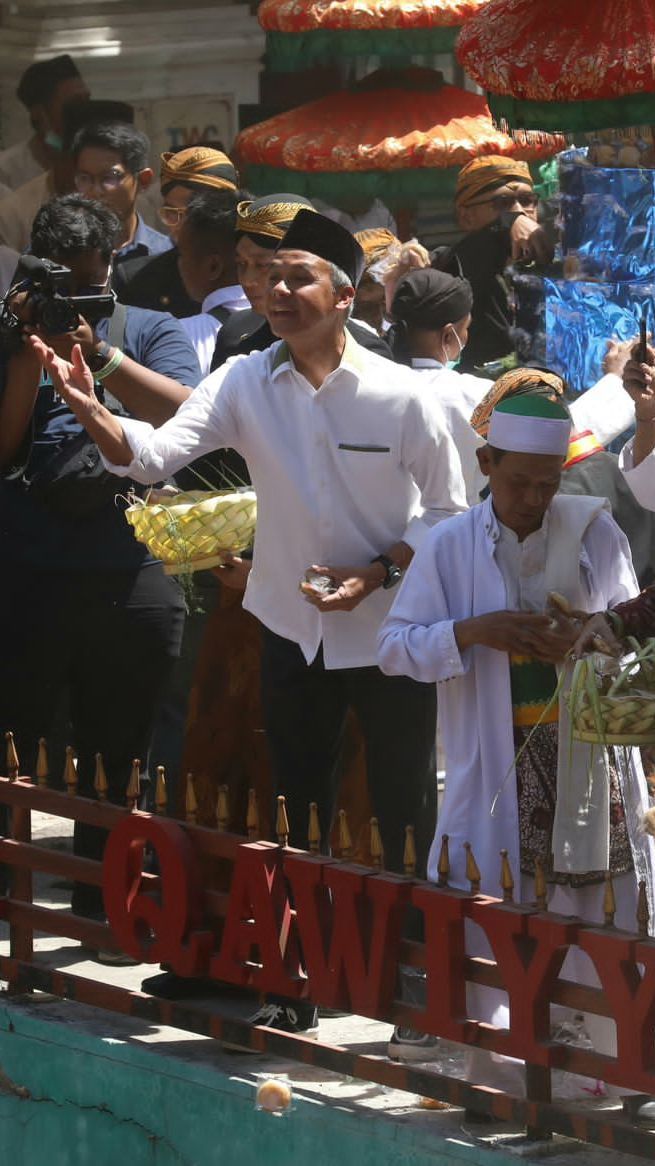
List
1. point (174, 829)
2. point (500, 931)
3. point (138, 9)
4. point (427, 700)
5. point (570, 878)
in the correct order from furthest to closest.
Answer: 1. point (138, 9)
2. point (427, 700)
3. point (174, 829)
4. point (570, 878)
5. point (500, 931)

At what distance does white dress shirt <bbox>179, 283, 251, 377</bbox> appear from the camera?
665cm

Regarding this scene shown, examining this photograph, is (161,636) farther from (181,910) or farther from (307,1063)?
(307,1063)

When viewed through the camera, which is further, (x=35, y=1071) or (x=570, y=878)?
(x=35, y=1071)

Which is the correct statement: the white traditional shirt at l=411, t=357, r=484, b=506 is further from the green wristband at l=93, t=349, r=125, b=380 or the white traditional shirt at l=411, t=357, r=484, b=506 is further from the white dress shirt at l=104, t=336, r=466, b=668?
the green wristband at l=93, t=349, r=125, b=380

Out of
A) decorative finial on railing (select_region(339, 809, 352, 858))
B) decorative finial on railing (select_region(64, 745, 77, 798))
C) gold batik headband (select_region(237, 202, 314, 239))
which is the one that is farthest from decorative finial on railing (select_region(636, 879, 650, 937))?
gold batik headband (select_region(237, 202, 314, 239))

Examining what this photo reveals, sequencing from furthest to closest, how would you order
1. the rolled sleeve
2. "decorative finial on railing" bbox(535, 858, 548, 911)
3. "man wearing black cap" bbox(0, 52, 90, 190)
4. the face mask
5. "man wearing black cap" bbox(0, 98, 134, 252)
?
"man wearing black cap" bbox(0, 52, 90, 190) < the face mask < "man wearing black cap" bbox(0, 98, 134, 252) < the rolled sleeve < "decorative finial on railing" bbox(535, 858, 548, 911)

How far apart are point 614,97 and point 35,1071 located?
2.73 meters

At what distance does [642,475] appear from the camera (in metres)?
4.96

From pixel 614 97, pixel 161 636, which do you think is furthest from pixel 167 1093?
pixel 614 97

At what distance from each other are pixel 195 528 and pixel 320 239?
30.6 inches

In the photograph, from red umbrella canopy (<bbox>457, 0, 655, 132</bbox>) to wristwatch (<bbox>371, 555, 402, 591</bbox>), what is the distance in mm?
1209

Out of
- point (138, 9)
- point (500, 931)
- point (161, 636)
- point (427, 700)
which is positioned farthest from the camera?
point (138, 9)

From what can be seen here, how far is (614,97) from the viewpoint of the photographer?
5406 millimetres

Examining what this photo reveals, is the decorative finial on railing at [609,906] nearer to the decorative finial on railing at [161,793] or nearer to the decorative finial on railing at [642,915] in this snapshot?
the decorative finial on railing at [642,915]
